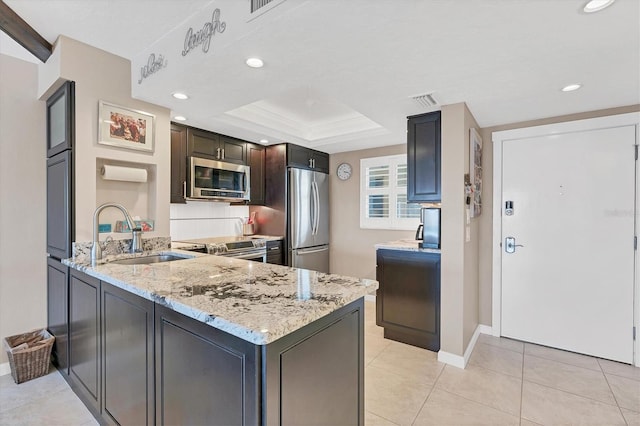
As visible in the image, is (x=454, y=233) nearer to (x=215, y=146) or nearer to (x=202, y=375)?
(x=202, y=375)

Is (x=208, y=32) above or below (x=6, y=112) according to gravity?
above

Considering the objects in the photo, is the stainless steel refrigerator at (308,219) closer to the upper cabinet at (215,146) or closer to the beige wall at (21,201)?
the upper cabinet at (215,146)

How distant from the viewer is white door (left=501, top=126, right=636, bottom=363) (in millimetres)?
2676

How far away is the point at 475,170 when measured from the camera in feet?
9.57

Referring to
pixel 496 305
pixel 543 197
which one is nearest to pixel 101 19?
pixel 543 197

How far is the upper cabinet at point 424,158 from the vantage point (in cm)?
279

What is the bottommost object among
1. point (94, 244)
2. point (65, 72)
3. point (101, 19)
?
point (94, 244)

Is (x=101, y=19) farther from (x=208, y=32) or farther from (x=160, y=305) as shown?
(x=160, y=305)

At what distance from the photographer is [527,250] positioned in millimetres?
3088

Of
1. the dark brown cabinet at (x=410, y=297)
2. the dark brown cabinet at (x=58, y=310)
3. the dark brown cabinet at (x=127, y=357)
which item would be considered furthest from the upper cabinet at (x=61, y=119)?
the dark brown cabinet at (x=410, y=297)

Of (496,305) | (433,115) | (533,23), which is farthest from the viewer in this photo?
(496,305)

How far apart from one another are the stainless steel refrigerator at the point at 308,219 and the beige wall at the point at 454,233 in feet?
6.99

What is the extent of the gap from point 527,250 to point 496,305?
671mm

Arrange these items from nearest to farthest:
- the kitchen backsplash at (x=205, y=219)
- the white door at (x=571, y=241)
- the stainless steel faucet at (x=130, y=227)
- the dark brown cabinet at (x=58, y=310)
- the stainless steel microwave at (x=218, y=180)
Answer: the stainless steel faucet at (x=130, y=227) → the dark brown cabinet at (x=58, y=310) → the white door at (x=571, y=241) → the stainless steel microwave at (x=218, y=180) → the kitchen backsplash at (x=205, y=219)
